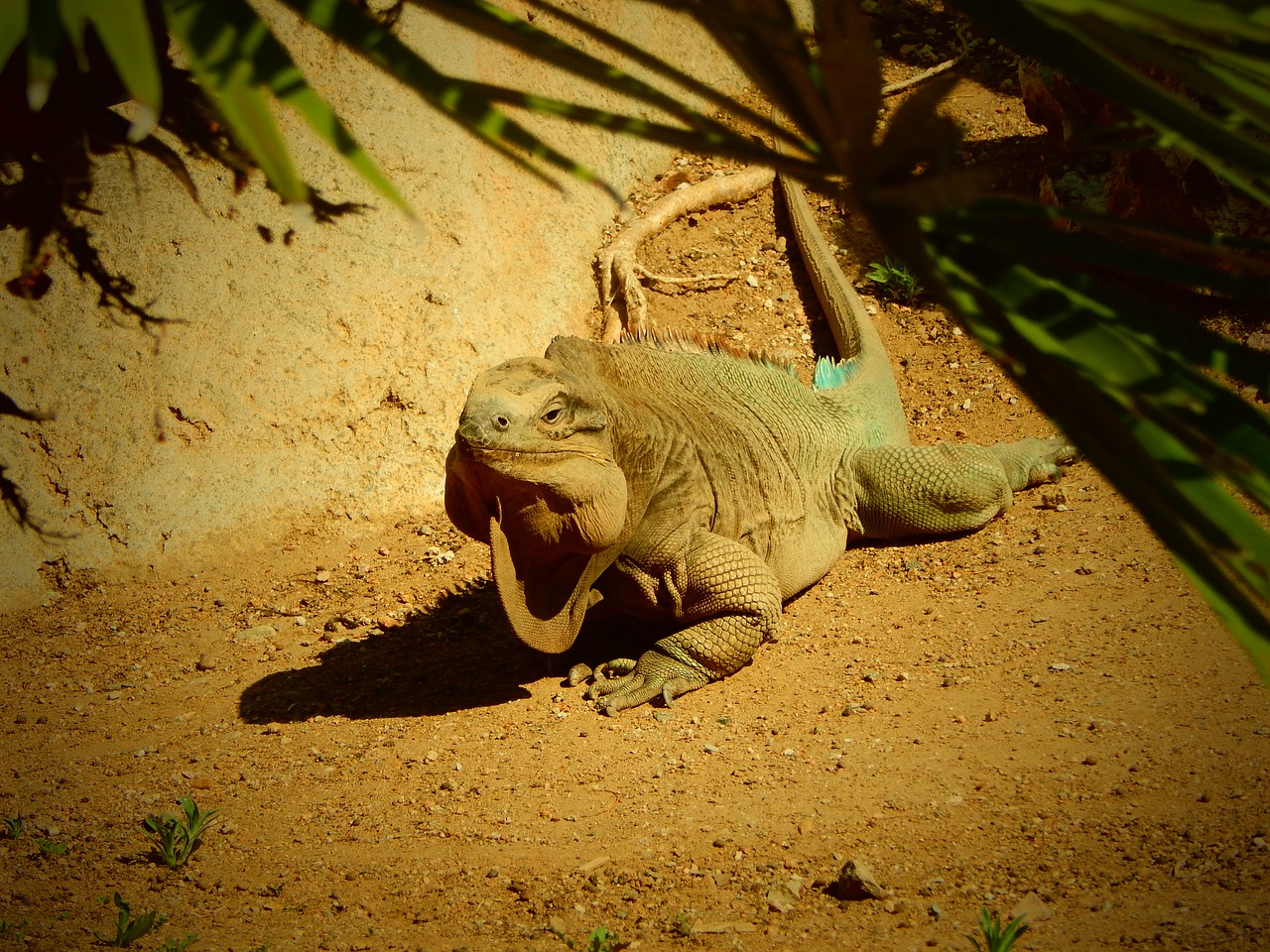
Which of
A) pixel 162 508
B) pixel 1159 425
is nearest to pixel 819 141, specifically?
pixel 1159 425

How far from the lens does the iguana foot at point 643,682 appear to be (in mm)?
4465

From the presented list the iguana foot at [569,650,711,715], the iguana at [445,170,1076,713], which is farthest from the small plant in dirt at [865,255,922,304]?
the iguana foot at [569,650,711,715]

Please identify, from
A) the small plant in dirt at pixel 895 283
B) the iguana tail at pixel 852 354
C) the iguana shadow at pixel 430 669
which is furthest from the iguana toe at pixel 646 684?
the small plant in dirt at pixel 895 283

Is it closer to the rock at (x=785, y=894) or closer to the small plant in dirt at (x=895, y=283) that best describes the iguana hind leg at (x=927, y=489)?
the small plant in dirt at (x=895, y=283)

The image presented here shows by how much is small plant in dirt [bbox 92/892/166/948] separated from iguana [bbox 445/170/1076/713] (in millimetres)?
1797

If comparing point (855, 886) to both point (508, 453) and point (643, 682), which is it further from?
point (508, 453)

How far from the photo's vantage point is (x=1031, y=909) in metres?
2.73

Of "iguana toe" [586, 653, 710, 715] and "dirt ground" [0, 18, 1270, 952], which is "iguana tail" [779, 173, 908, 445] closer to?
"dirt ground" [0, 18, 1270, 952]

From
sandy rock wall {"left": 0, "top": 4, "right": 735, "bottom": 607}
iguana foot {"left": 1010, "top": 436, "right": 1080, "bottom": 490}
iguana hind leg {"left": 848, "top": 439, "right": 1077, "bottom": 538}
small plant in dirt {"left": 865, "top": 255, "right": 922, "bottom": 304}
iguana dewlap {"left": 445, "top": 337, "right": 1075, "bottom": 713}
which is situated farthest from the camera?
small plant in dirt {"left": 865, "top": 255, "right": 922, "bottom": 304}

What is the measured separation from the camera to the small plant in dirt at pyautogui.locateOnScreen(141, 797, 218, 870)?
3.29 meters

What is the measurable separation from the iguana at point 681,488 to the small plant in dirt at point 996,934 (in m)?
2.08

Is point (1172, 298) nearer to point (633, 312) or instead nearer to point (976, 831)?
point (633, 312)

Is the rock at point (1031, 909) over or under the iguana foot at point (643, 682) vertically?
over

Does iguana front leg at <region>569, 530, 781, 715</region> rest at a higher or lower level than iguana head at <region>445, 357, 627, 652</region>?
lower
